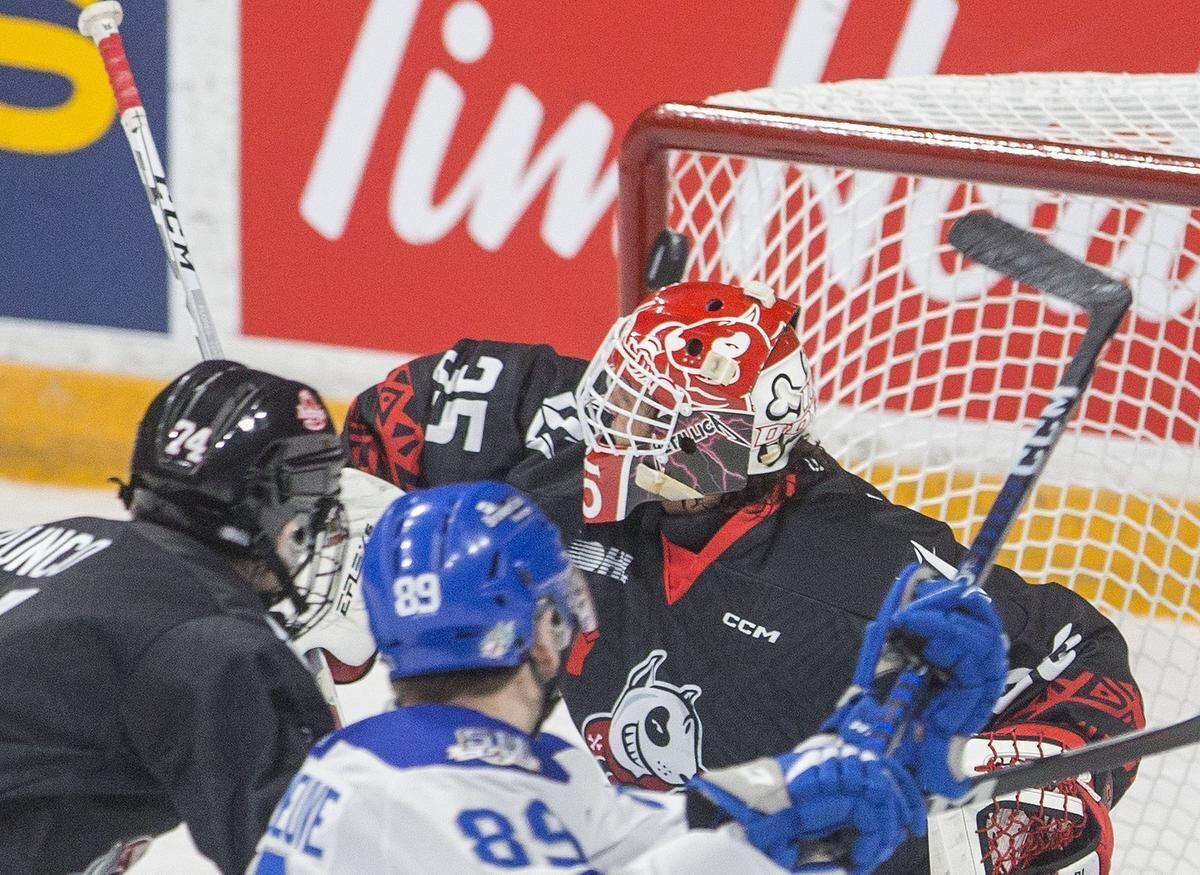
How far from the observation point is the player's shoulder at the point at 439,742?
4.37 ft

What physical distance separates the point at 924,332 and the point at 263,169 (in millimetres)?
1727

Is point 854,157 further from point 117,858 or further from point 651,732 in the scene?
point 117,858

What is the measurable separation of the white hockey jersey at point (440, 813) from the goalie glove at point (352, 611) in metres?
0.59

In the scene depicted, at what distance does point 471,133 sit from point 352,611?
6.61 feet

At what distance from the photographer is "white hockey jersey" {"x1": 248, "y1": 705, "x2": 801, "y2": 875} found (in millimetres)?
1303

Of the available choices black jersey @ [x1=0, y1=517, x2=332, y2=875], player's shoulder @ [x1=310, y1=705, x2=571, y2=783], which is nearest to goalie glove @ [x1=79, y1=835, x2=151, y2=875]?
black jersey @ [x1=0, y1=517, x2=332, y2=875]

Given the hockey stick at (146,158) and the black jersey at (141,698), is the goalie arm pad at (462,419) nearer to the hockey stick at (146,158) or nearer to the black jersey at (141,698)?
the hockey stick at (146,158)

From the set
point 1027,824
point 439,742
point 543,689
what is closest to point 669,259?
point 1027,824

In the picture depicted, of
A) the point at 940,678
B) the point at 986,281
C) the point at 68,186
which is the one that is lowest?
the point at 68,186

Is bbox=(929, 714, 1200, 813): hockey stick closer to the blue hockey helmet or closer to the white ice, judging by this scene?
the blue hockey helmet

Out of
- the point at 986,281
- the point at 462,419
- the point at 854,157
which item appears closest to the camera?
the point at 854,157

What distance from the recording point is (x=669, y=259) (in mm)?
2348

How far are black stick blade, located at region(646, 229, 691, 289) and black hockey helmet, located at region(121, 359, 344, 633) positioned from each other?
2.52 ft

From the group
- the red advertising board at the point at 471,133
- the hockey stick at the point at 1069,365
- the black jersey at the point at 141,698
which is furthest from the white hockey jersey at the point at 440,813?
the red advertising board at the point at 471,133
